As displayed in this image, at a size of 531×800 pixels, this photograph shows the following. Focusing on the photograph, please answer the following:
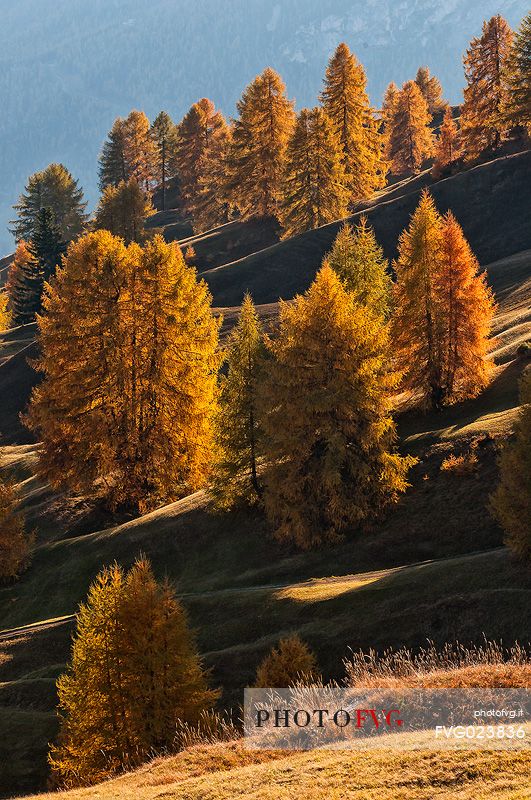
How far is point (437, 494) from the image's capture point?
33438mm

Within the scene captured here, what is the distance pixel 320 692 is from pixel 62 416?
1063 inches

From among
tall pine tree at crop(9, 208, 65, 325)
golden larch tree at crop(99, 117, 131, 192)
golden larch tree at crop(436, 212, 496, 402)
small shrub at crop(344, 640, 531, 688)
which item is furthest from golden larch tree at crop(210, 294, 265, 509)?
golden larch tree at crop(99, 117, 131, 192)

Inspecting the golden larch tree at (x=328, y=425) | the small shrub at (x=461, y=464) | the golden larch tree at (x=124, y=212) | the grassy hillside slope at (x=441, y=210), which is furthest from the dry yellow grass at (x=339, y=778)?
the golden larch tree at (x=124, y=212)

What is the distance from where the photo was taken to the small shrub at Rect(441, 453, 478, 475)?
3322cm

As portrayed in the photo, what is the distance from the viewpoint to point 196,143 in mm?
114250

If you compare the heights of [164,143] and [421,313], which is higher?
[164,143]

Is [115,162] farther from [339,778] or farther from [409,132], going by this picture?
[339,778]

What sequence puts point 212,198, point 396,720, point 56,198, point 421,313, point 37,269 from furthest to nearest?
point 56,198 < point 212,198 < point 37,269 < point 421,313 < point 396,720

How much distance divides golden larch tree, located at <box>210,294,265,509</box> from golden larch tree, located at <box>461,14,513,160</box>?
58.4 metres

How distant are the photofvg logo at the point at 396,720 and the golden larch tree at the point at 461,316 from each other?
24.8 meters

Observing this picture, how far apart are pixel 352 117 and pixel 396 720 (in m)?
85.3

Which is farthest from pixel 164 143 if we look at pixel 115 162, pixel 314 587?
pixel 314 587

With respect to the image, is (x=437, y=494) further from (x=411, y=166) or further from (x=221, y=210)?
(x=411, y=166)

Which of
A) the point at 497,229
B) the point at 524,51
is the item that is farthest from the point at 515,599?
the point at 524,51
